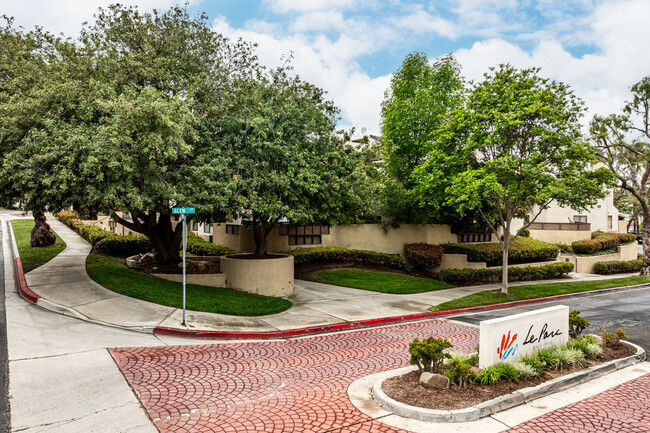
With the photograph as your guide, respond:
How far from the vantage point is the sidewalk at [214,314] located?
11.0 meters

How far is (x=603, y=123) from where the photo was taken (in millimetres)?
25859

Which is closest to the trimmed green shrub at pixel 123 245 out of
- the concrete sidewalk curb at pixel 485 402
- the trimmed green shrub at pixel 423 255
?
the trimmed green shrub at pixel 423 255

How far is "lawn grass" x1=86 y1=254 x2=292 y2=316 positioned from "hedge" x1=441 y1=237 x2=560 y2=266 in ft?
45.3

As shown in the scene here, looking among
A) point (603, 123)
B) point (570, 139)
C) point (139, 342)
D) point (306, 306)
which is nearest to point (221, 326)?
point (139, 342)

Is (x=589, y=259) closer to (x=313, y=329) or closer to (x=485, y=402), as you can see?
(x=313, y=329)

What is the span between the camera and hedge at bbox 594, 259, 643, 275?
29.9 meters

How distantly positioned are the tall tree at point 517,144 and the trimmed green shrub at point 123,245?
1427 cm

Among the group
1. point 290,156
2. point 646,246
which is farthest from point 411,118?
point 646,246

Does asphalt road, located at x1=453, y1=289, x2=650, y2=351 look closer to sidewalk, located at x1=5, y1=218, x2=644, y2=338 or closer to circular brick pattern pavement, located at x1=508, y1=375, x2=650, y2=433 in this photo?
sidewalk, located at x1=5, y1=218, x2=644, y2=338

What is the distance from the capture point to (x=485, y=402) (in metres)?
6.32

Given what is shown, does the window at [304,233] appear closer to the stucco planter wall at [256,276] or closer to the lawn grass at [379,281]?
the lawn grass at [379,281]

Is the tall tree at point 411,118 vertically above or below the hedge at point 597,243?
above

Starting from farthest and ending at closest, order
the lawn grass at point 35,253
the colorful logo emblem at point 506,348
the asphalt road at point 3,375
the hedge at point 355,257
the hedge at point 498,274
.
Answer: the hedge at point 355,257 < the hedge at point 498,274 < the lawn grass at point 35,253 < the colorful logo emblem at point 506,348 < the asphalt road at point 3,375

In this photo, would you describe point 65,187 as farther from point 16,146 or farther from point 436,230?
point 436,230
